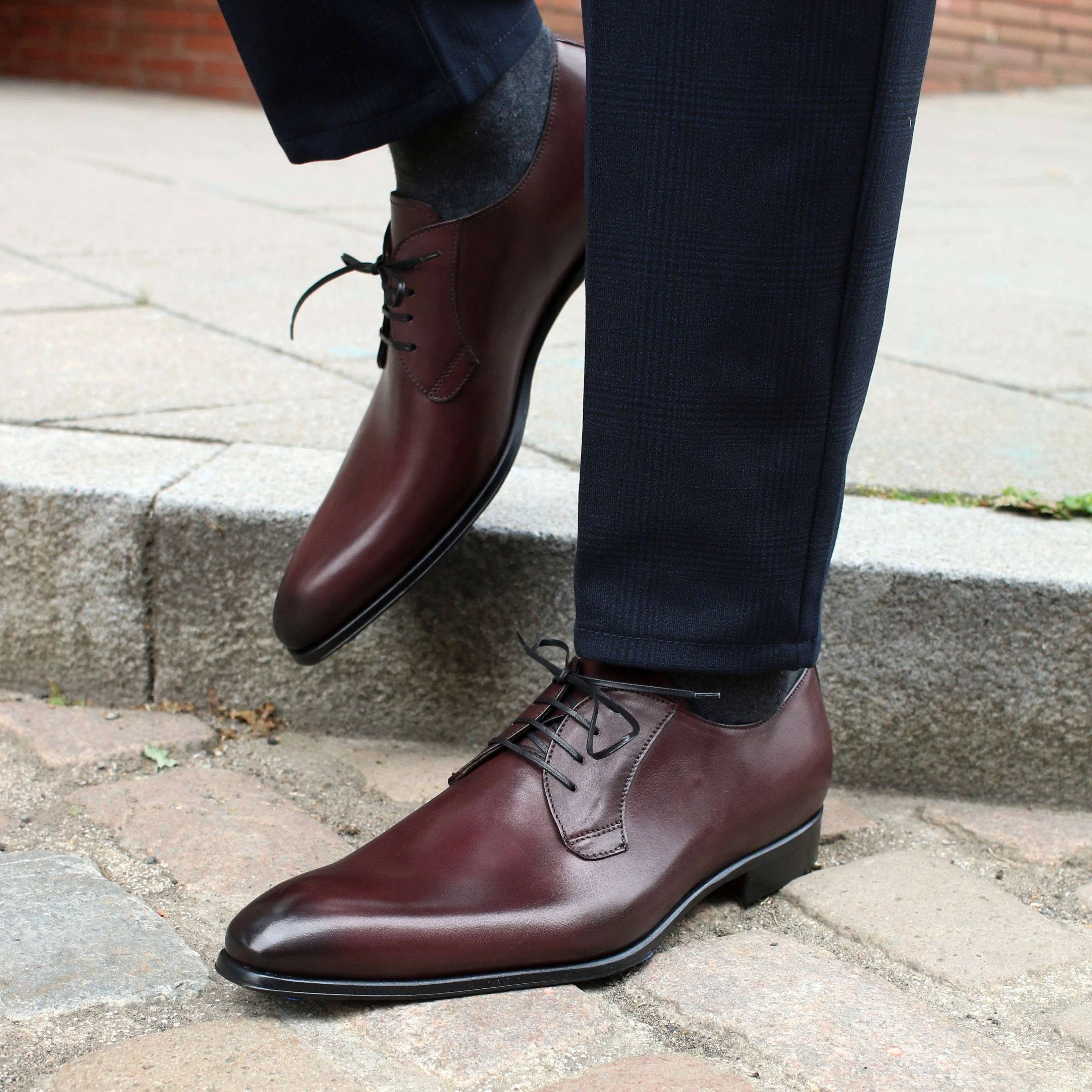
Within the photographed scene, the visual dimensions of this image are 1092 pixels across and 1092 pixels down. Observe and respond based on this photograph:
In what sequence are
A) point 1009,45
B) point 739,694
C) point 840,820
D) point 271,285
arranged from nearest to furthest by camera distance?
point 739,694 < point 840,820 < point 271,285 < point 1009,45

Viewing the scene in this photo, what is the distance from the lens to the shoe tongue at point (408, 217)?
1.26 meters

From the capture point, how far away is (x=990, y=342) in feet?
7.72

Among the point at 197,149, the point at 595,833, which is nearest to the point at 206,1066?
the point at 595,833

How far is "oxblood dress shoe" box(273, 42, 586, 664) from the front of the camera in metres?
1.22

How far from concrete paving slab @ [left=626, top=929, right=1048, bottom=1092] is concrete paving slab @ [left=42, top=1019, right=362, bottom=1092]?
250 millimetres

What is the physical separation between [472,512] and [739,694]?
0.34m

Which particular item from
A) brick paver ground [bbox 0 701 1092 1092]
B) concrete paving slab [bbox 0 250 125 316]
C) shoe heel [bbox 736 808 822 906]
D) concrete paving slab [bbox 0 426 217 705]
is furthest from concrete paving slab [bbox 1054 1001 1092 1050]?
concrete paving slab [bbox 0 250 125 316]

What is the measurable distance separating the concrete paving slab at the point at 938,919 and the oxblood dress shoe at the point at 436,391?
469mm

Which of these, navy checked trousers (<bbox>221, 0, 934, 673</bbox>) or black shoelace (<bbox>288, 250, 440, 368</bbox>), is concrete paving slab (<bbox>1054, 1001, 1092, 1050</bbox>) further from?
black shoelace (<bbox>288, 250, 440, 368</bbox>)

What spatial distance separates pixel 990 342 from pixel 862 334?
1.53m

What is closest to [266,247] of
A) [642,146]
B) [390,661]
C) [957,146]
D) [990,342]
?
[990,342]

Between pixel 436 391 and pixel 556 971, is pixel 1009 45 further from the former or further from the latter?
pixel 556 971

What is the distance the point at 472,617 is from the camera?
138 centimetres

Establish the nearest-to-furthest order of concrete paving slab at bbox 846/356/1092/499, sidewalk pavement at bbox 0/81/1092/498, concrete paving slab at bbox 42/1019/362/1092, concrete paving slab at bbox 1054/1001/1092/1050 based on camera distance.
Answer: concrete paving slab at bbox 42/1019/362/1092, concrete paving slab at bbox 1054/1001/1092/1050, concrete paving slab at bbox 846/356/1092/499, sidewalk pavement at bbox 0/81/1092/498
